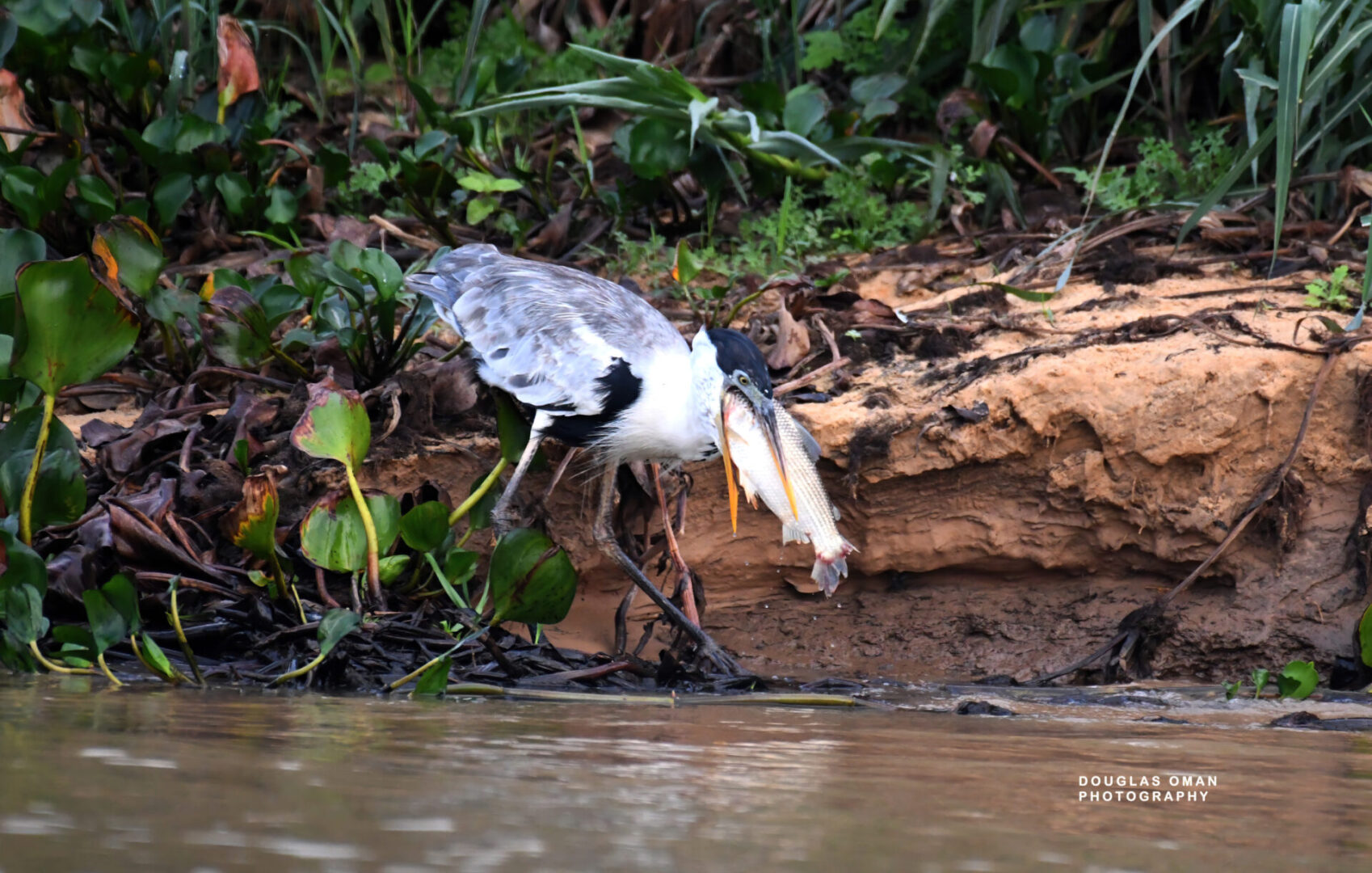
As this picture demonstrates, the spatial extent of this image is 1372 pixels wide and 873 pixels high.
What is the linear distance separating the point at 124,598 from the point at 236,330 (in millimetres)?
1382

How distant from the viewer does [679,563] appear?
410 cm

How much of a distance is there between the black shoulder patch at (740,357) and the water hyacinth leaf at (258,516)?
48.7 inches

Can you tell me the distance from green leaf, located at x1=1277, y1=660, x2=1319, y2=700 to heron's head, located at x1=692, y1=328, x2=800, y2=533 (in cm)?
133

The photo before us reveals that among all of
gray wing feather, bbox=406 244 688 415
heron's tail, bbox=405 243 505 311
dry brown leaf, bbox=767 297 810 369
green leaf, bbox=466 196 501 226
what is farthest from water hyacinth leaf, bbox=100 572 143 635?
green leaf, bbox=466 196 501 226

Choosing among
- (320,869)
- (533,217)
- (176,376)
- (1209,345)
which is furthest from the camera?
(533,217)

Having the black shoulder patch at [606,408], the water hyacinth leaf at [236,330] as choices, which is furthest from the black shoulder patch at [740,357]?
the water hyacinth leaf at [236,330]

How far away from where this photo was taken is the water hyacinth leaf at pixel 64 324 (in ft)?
10.0

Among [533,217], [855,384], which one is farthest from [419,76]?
[855,384]

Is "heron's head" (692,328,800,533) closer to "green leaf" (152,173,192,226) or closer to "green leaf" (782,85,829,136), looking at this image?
"green leaf" (782,85,829,136)

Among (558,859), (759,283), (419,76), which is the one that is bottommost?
(558,859)

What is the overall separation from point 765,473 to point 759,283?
1.88 metres

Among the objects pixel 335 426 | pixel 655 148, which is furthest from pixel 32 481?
pixel 655 148

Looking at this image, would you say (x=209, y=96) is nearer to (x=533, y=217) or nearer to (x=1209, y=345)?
(x=533, y=217)

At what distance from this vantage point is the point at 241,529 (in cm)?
339
